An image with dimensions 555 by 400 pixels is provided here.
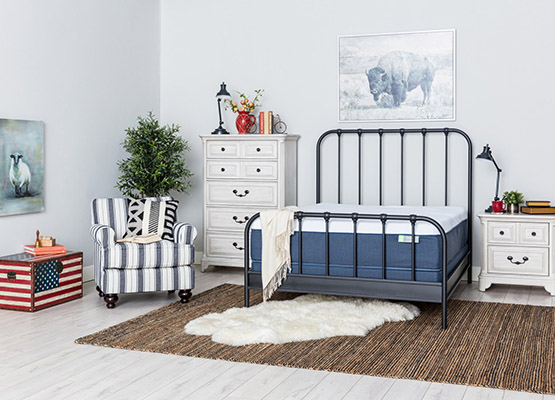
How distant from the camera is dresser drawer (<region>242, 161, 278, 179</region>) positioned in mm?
6543

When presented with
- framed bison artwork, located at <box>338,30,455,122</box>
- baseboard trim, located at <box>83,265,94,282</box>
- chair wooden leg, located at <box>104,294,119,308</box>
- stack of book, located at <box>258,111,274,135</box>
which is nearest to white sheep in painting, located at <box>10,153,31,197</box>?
baseboard trim, located at <box>83,265,94,282</box>

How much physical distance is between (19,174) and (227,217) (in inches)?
82.7

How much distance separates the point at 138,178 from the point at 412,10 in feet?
10.3

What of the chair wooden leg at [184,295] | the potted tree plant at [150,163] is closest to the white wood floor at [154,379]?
the chair wooden leg at [184,295]

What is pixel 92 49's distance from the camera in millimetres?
6363

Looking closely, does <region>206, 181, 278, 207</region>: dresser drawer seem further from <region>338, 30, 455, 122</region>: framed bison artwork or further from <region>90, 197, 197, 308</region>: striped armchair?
<region>90, 197, 197, 308</region>: striped armchair

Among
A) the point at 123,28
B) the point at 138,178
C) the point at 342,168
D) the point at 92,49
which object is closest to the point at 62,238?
the point at 138,178

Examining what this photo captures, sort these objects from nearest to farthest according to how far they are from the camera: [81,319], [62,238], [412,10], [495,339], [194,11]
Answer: [495,339] < [81,319] < [62,238] < [412,10] < [194,11]

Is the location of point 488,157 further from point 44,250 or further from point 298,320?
point 44,250

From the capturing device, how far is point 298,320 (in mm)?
4555

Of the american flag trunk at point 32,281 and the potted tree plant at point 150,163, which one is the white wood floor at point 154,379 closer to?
the american flag trunk at point 32,281

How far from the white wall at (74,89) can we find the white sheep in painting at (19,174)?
241mm

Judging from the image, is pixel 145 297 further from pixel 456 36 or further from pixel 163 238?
pixel 456 36

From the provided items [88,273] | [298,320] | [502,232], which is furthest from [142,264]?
[502,232]
